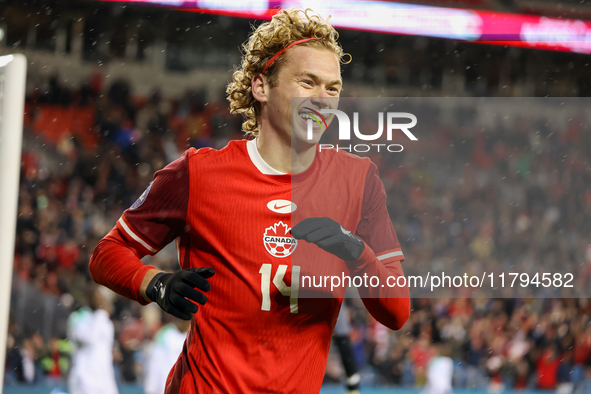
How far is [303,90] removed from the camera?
2.10m

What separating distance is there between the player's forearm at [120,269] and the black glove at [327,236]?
0.53 metres

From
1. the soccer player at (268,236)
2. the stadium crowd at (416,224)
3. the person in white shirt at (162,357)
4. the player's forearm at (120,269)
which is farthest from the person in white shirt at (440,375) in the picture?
the player's forearm at (120,269)

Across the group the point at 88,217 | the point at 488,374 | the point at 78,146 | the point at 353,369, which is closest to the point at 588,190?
the point at 353,369

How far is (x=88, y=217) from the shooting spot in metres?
11.3

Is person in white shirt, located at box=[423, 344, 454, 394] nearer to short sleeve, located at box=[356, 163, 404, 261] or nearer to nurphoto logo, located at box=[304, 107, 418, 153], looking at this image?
short sleeve, located at box=[356, 163, 404, 261]

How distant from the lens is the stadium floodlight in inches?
77.8

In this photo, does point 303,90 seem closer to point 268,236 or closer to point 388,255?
point 268,236

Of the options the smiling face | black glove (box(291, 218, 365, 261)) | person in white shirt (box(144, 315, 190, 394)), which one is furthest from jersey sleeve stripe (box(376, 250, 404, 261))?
person in white shirt (box(144, 315, 190, 394))

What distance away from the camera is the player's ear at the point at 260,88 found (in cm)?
227

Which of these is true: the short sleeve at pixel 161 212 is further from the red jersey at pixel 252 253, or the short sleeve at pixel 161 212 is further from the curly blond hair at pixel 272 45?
the curly blond hair at pixel 272 45

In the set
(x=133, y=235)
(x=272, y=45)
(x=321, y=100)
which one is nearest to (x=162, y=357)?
(x=133, y=235)

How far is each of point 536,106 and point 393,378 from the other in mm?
8641

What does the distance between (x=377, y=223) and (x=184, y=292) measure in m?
0.72

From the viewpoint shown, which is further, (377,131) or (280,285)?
(377,131)
